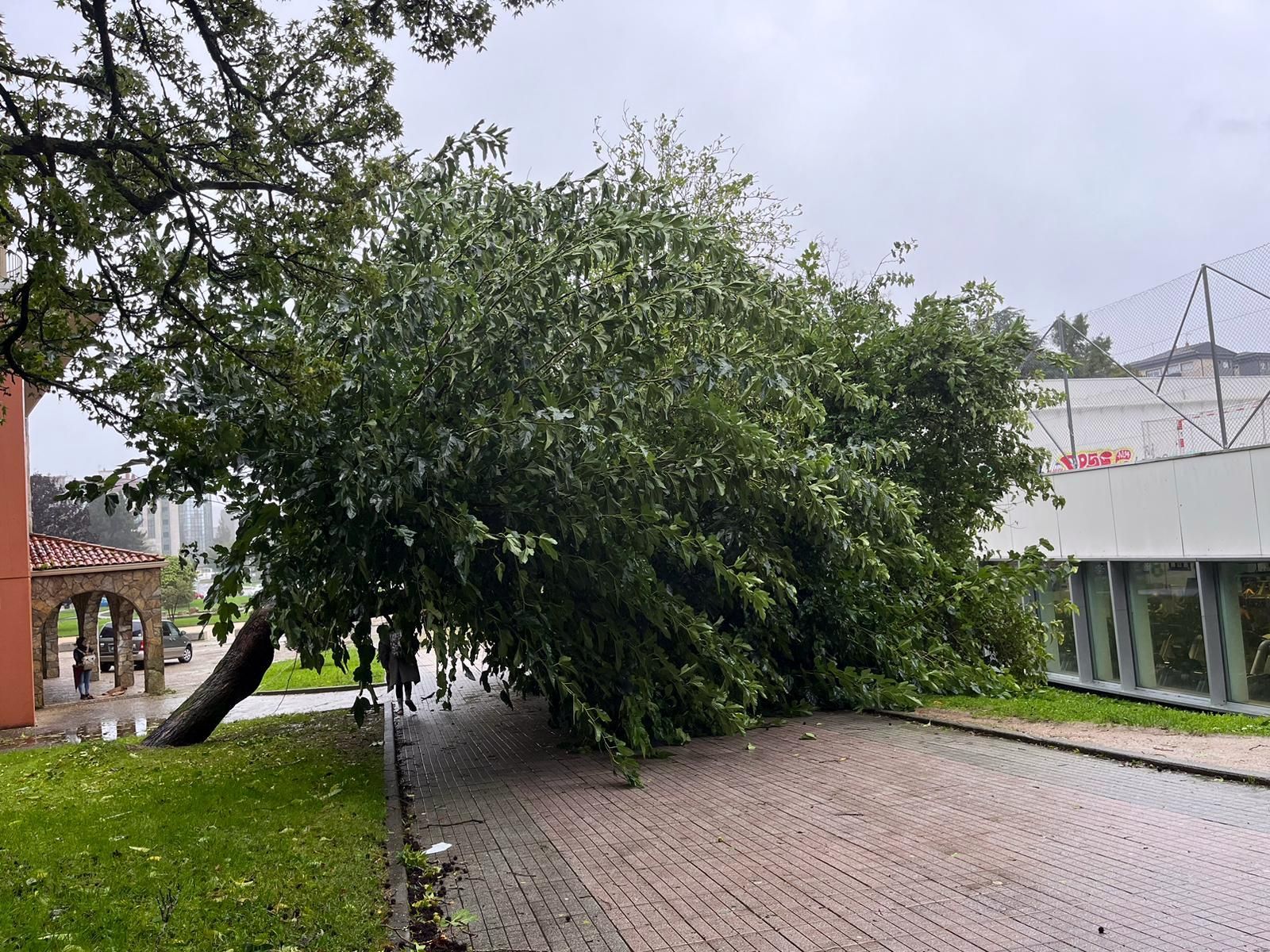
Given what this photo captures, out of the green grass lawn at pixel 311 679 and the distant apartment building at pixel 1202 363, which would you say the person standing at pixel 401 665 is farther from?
the green grass lawn at pixel 311 679

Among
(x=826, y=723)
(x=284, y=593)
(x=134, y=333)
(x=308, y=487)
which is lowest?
(x=826, y=723)

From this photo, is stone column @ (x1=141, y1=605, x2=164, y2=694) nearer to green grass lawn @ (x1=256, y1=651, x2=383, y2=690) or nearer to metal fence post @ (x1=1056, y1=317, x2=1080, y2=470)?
green grass lawn @ (x1=256, y1=651, x2=383, y2=690)

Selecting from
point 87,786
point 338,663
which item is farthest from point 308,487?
point 87,786

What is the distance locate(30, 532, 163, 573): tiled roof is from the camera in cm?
2180

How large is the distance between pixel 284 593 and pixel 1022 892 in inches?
217

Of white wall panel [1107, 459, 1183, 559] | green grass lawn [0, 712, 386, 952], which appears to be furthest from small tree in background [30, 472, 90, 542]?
white wall panel [1107, 459, 1183, 559]

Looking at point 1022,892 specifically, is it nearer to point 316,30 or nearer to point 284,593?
point 284,593

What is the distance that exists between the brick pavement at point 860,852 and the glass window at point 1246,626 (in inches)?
241

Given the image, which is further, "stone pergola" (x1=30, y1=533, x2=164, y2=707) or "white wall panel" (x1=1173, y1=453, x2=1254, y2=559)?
"stone pergola" (x1=30, y1=533, x2=164, y2=707)

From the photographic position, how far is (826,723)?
440 inches

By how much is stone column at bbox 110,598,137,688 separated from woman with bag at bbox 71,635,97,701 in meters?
1.45

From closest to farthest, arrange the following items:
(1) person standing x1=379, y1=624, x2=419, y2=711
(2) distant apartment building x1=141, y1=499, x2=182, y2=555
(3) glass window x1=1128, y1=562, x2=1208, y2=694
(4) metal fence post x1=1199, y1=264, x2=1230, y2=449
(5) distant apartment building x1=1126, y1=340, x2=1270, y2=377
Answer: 1. (1) person standing x1=379, y1=624, x2=419, y2=711
2. (5) distant apartment building x1=1126, y1=340, x2=1270, y2=377
3. (4) metal fence post x1=1199, y1=264, x2=1230, y2=449
4. (3) glass window x1=1128, y1=562, x2=1208, y2=694
5. (2) distant apartment building x1=141, y1=499, x2=182, y2=555

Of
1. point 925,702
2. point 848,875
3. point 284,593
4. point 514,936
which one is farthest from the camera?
point 925,702

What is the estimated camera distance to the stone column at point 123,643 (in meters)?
24.3
